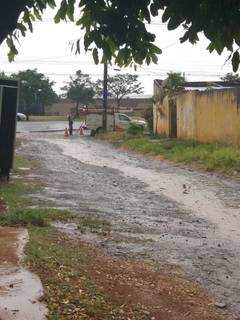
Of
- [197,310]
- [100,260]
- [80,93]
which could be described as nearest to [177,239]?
[100,260]

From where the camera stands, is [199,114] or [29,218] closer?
[29,218]

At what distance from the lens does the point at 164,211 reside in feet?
38.3

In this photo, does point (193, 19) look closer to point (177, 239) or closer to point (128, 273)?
point (128, 273)

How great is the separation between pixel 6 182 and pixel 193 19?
1108 cm

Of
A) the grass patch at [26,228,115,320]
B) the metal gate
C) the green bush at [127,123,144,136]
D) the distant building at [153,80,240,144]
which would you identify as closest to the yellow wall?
the distant building at [153,80,240,144]

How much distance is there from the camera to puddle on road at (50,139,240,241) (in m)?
10.7

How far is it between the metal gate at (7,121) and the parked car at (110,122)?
29472 mm

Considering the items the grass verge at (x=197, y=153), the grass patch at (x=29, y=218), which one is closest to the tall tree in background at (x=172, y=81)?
the grass verge at (x=197, y=153)

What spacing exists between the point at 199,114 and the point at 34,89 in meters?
59.1

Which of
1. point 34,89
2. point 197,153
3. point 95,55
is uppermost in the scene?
point 34,89

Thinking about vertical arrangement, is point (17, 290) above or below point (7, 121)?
below

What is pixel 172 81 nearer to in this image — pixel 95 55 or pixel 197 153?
pixel 197 153

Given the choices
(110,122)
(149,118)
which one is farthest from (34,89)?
(149,118)

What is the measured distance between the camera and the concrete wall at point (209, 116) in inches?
977
